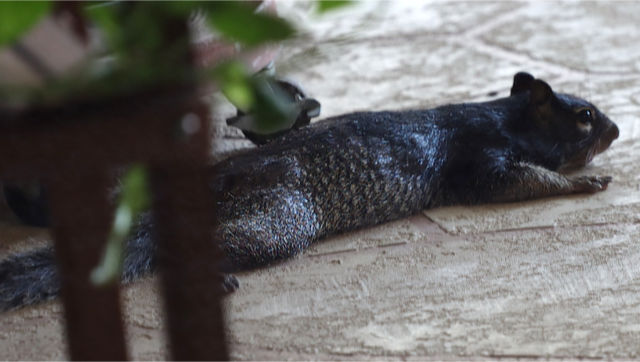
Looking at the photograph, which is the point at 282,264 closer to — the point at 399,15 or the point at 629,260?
the point at 629,260

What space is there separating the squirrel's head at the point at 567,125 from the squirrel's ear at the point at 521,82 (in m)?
0.09

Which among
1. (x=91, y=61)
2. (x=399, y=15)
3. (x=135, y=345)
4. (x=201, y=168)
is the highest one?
(x=91, y=61)

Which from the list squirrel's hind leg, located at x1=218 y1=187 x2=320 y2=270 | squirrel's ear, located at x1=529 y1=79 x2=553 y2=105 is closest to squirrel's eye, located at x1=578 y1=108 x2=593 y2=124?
squirrel's ear, located at x1=529 y1=79 x2=553 y2=105

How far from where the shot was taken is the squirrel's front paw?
10.7 feet

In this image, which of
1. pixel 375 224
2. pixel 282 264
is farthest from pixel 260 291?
pixel 375 224

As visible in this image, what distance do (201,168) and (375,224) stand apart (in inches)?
77.4

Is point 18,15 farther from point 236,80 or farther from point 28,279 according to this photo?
point 28,279

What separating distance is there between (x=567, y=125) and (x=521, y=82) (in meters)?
0.26

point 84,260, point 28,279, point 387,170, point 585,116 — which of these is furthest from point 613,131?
point 84,260

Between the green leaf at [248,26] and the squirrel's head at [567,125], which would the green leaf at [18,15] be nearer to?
the green leaf at [248,26]

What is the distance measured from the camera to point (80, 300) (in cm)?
125

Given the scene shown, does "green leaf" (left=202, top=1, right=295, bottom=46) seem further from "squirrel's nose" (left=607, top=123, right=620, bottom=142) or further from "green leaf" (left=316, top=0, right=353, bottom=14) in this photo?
"squirrel's nose" (left=607, top=123, right=620, bottom=142)

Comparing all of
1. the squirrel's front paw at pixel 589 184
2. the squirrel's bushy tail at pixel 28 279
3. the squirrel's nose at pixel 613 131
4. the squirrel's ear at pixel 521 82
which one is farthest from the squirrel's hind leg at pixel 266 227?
the squirrel's nose at pixel 613 131

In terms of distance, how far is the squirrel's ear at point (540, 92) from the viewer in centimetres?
346
